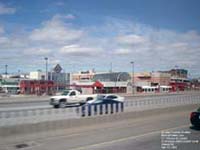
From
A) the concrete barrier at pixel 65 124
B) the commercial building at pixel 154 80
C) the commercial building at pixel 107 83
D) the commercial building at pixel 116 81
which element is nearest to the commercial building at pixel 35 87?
the commercial building at pixel 107 83

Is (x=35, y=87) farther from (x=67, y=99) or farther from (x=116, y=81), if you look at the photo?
(x=67, y=99)

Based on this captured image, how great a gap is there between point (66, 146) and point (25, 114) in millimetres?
10946

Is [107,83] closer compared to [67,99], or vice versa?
[67,99]

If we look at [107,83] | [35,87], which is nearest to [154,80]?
[107,83]

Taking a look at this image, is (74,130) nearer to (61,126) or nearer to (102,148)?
(61,126)

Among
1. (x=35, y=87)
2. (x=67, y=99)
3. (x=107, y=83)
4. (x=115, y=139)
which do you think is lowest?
(x=115, y=139)

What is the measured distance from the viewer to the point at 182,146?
1083 centimetres

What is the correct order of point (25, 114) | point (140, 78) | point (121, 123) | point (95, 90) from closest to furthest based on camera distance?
point (121, 123)
point (25, 114)
point (95, 90)
point (140, 78)

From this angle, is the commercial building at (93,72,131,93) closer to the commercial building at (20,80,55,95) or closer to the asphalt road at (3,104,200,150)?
the commercial building at (20,80,55,95)

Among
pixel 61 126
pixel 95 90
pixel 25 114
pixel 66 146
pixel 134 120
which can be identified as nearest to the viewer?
pixel 66 146

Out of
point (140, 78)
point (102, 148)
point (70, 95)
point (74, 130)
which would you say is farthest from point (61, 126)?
point (140, 78)

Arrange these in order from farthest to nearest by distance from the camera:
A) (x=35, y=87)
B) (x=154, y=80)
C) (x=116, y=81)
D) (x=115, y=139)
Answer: (x=154, y=80), (x=116, y=81), (x=35, y=87), (x=115, y=139)

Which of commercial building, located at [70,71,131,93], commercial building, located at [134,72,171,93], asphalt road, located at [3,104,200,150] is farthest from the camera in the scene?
commercial building, located at [134,72,171,93]

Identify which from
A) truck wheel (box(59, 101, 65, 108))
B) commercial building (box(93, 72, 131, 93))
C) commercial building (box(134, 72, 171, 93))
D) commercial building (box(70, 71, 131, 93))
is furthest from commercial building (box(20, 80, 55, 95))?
commercial building (box(134, 72, 171, 93))
